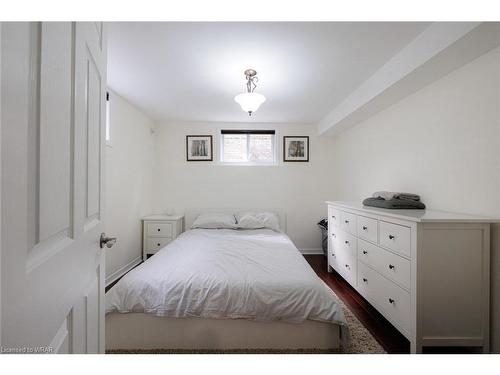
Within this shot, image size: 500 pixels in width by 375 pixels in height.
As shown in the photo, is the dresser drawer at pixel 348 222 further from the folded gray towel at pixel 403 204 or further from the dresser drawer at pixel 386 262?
the folded gray towel at pixel 403 204

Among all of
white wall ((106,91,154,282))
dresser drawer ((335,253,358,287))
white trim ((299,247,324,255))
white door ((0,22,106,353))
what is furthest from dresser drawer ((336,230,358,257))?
white wall ((106,91,154,282))

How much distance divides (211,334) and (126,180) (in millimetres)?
2329

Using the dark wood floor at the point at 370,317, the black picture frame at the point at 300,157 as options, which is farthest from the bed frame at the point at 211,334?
the black picture frame at the point at 300,157

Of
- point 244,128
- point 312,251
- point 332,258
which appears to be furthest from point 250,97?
point 312,251

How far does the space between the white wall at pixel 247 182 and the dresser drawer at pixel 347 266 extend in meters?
1.22

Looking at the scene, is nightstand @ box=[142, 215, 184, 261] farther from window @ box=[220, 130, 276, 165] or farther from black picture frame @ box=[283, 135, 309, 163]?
black picture frame @ box=[283, 135, 309, 163]

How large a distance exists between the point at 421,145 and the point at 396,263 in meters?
1.16

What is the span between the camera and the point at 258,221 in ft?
11.1

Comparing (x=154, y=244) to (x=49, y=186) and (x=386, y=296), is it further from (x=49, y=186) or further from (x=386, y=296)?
(x=49, y=186)

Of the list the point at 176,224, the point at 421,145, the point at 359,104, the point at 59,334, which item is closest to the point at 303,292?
the point at 59,334

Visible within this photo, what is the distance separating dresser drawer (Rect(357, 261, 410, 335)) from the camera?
60.0 inches

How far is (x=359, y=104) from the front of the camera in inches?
96.8

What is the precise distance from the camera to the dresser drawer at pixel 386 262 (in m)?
1.53

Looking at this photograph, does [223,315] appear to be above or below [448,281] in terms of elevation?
below
